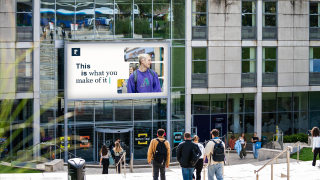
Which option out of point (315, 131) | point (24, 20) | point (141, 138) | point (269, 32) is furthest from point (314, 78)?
point (24, 20)

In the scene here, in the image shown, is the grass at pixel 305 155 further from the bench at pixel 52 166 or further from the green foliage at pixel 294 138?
the bench at pixel 52 166

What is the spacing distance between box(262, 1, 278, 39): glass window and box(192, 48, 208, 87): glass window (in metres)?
4.51

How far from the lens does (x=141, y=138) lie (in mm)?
23859

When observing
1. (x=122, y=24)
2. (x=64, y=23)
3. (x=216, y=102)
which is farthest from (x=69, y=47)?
(x=216, y=102)

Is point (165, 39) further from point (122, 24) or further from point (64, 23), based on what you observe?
point (64, 23)

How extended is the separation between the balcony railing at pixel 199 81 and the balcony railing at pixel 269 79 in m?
4.14

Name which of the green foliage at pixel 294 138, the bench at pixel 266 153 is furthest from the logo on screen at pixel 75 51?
the green foliage at pixel 294 138

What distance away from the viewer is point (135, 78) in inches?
924

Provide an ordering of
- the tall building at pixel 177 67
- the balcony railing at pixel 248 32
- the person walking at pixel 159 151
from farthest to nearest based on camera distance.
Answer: the balcony railing at pixel 248 32
the tall building at pixel 177 67
the person walking at pixel 159 151

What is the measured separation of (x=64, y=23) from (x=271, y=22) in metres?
13.7

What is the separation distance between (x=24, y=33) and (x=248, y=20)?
561 inches

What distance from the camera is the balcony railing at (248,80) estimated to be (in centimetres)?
2612

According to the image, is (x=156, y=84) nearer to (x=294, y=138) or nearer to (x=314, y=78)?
(x=294, y=138)

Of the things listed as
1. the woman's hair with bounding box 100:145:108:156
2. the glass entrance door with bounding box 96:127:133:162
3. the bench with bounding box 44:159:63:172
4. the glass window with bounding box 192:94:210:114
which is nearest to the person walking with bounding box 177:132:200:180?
the woman's hair with bounding box 100:145:108:156
